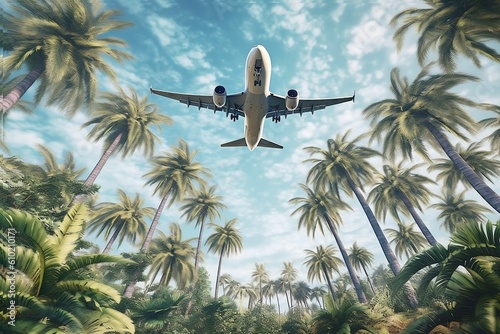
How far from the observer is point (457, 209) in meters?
37.8

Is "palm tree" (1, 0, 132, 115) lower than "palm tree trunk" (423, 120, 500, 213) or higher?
A: higher

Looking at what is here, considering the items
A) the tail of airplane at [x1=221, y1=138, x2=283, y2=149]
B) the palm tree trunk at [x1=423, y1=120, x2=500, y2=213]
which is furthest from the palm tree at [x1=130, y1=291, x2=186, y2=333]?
the palm tree trunk at [x1=423, y1=120, x2=500, y2=213]

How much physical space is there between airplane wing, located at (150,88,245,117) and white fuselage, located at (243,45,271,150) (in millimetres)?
2321

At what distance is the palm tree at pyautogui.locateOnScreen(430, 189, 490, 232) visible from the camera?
3740 centimetres

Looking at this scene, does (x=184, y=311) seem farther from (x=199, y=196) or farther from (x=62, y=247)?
(x=62, y=247)

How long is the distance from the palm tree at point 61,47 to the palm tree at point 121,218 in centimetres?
1857

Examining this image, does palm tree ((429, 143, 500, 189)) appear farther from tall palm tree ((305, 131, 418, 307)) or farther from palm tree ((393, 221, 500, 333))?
palm tree ((393, 221, 500, 333))

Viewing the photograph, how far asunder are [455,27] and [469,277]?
2293 cm

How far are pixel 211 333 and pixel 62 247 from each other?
16.8m

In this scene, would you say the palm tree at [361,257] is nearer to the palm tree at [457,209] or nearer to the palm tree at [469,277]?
the palm tree at [457,209]

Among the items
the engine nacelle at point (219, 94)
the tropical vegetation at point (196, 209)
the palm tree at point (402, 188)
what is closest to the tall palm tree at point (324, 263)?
the tropical vegetation at point (196, 209)

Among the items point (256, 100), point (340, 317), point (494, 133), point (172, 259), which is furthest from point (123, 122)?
point (494, 133)

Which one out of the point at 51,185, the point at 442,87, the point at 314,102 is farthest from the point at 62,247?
the point at 442,87

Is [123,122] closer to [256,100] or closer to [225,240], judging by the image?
[256,100]
